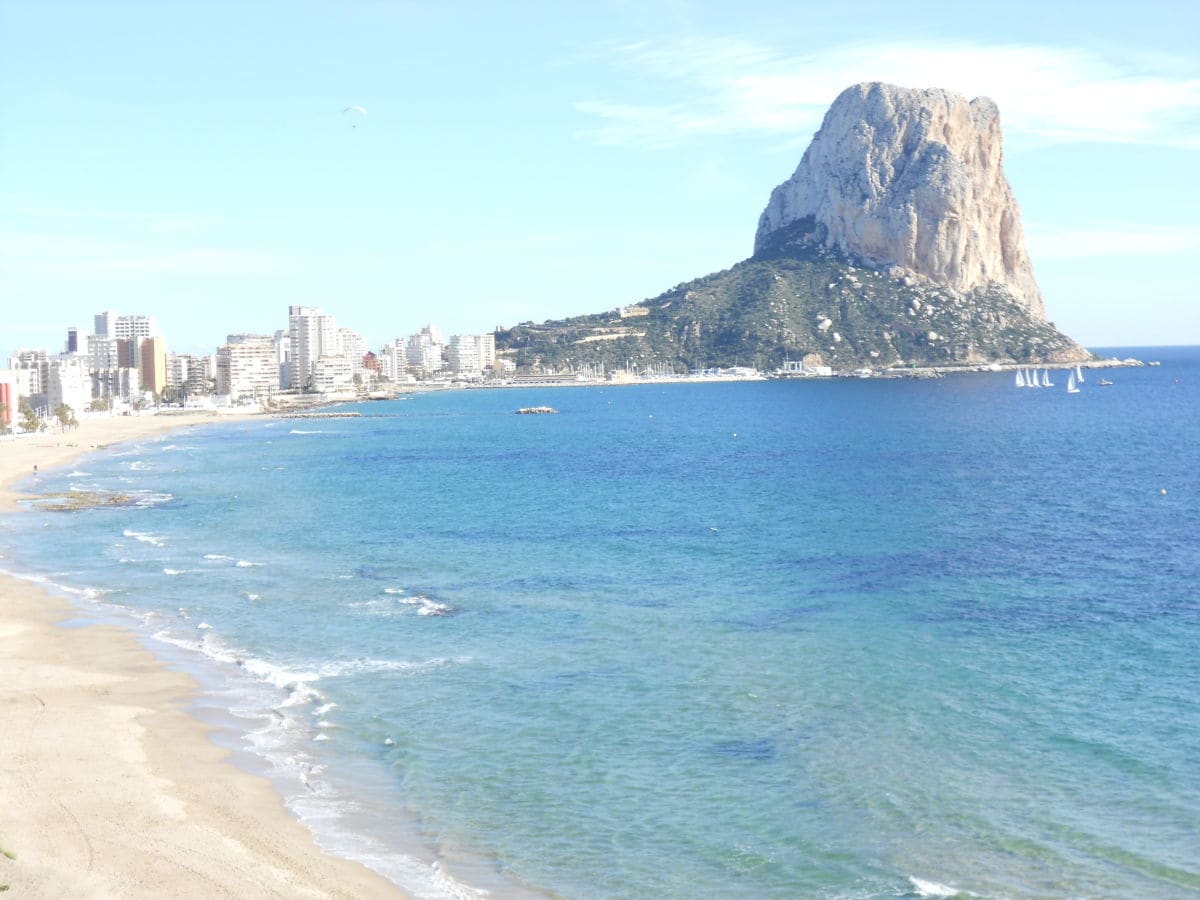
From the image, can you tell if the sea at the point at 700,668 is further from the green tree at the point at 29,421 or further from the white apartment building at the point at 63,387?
the white apartment building at the point at 63,387

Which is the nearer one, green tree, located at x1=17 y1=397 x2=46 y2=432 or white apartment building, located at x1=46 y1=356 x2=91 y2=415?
green tree, located at x1=17 y1=397 x2=46 y2=432

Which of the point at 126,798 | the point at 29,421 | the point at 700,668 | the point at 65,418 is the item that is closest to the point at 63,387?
the point at 65,418

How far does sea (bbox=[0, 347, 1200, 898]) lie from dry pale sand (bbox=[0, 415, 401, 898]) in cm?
87

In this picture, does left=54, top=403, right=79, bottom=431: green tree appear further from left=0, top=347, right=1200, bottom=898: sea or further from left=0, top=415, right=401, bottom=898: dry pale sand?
A: left=0, top=415, right=401, bottom=898: dry pale sand

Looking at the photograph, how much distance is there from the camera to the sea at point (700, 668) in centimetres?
1827

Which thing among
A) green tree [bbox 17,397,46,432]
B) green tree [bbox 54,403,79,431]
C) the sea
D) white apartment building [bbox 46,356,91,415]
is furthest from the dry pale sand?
white apartment building [bbox 46,356,91,415]

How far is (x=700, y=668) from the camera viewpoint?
1082 inches

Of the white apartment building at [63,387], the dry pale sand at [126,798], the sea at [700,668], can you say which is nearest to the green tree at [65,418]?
the white apartment building at [63,387]

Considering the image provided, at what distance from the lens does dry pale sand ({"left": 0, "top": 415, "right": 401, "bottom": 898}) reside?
54.6 ft

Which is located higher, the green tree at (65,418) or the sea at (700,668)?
the green tree at (65,418)

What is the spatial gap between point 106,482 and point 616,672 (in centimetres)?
5490

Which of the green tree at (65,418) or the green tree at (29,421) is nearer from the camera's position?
the green tree at (29,421)

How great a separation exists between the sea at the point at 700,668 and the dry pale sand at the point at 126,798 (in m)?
0.87

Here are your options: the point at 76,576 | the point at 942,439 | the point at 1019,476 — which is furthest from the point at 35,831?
the point at 942,439
